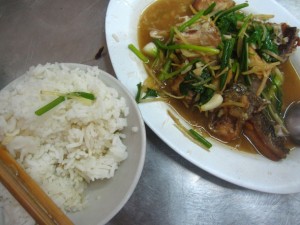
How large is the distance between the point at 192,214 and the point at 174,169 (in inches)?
15.0

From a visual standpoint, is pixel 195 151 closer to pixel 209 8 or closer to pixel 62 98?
pixel 62 98

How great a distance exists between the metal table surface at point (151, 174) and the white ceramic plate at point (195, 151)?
26 cm

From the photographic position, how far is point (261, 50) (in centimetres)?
272

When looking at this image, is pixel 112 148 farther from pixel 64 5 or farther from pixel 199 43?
pixel 64 5

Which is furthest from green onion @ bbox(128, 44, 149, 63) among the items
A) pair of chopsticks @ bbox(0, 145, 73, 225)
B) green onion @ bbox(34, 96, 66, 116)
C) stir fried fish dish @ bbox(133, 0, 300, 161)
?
pair of chopsticks @ bbox(0, 145, 73, 225)

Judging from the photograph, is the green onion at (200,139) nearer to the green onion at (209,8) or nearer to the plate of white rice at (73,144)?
the plate of white rice at (73,144)

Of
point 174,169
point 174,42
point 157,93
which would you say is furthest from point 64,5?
point 174,169

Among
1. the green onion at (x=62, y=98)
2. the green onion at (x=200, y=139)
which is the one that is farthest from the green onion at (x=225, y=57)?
the green onion at (x=62, y=98)

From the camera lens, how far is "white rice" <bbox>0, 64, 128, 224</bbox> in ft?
5.51

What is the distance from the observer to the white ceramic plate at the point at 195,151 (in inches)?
84.4

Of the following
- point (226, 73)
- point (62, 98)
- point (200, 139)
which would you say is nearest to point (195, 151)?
point (200, 139)

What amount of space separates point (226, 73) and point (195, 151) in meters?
0.79

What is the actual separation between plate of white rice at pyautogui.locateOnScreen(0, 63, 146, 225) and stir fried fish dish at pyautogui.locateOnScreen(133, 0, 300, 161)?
0.54 metres

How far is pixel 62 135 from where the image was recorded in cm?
179
